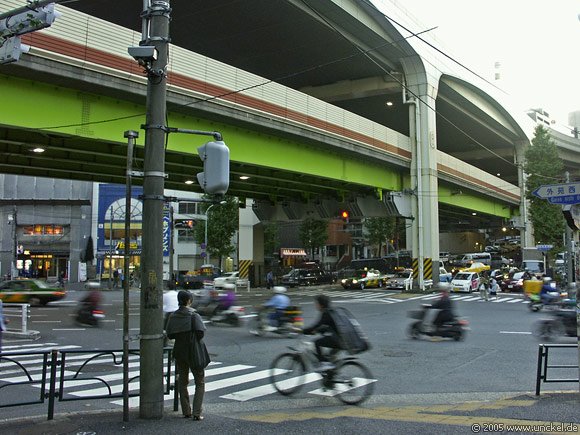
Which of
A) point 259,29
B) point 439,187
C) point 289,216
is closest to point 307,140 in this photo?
point 259,29

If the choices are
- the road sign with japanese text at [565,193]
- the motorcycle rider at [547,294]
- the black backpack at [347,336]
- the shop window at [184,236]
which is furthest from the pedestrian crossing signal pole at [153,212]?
the shop window at [184,236]

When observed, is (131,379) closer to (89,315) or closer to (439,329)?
(439,329)

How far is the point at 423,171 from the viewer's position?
37094 millimetres

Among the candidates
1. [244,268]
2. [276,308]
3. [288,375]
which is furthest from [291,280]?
[288,375]

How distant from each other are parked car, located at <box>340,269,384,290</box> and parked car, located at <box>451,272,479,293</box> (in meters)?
6.57

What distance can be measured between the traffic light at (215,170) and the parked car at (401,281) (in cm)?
3356

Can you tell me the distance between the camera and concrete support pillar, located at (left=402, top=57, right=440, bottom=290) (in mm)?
37125

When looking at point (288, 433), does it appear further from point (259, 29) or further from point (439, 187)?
point (439, 187)

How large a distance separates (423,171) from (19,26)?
32.7m

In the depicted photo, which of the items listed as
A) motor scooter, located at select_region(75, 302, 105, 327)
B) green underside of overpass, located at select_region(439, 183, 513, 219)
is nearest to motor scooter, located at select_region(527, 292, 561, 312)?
motor scooter, located at select_region(75, 302, 105, 327)

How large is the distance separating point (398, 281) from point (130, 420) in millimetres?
34951

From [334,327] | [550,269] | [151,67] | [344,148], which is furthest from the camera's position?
[550,269]

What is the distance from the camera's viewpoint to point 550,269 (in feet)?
125

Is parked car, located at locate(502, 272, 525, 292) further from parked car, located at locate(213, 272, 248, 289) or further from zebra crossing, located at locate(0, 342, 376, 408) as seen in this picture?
zebra crossing, located at locate(0, 342, 376, 408)
